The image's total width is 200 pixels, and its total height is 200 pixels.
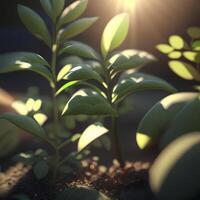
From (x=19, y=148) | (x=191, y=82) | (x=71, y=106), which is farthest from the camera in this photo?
(x=191, y=82)

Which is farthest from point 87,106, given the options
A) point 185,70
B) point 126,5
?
point 126,5

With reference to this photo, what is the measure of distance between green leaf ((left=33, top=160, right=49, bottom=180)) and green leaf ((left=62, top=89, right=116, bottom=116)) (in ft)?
0.51

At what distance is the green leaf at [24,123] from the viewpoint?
64cm

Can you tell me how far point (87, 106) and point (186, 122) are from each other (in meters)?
0.16

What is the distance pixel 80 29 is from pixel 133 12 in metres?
0.66

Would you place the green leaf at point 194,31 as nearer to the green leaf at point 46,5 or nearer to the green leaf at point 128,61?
the green leaf at point 128,61

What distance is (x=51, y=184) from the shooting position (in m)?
0.74

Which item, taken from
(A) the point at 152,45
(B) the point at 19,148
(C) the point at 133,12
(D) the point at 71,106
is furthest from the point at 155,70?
(D) the point at 71,106

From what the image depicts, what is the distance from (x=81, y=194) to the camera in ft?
2.10

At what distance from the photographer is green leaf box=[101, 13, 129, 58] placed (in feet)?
2.46

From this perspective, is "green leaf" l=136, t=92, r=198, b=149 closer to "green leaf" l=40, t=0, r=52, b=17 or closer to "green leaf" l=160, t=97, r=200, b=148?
"green leaf" l=160, t=97, r=200, b=148

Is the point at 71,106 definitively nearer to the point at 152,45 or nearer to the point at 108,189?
the point at 108,189

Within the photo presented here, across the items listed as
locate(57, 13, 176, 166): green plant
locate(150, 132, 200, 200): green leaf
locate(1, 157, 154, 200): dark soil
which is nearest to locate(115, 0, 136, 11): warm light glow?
locate(57, 13, 176, 166): green plant

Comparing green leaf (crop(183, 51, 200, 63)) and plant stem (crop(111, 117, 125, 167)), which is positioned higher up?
green leaf (crop(183, 51, 200, 63))
